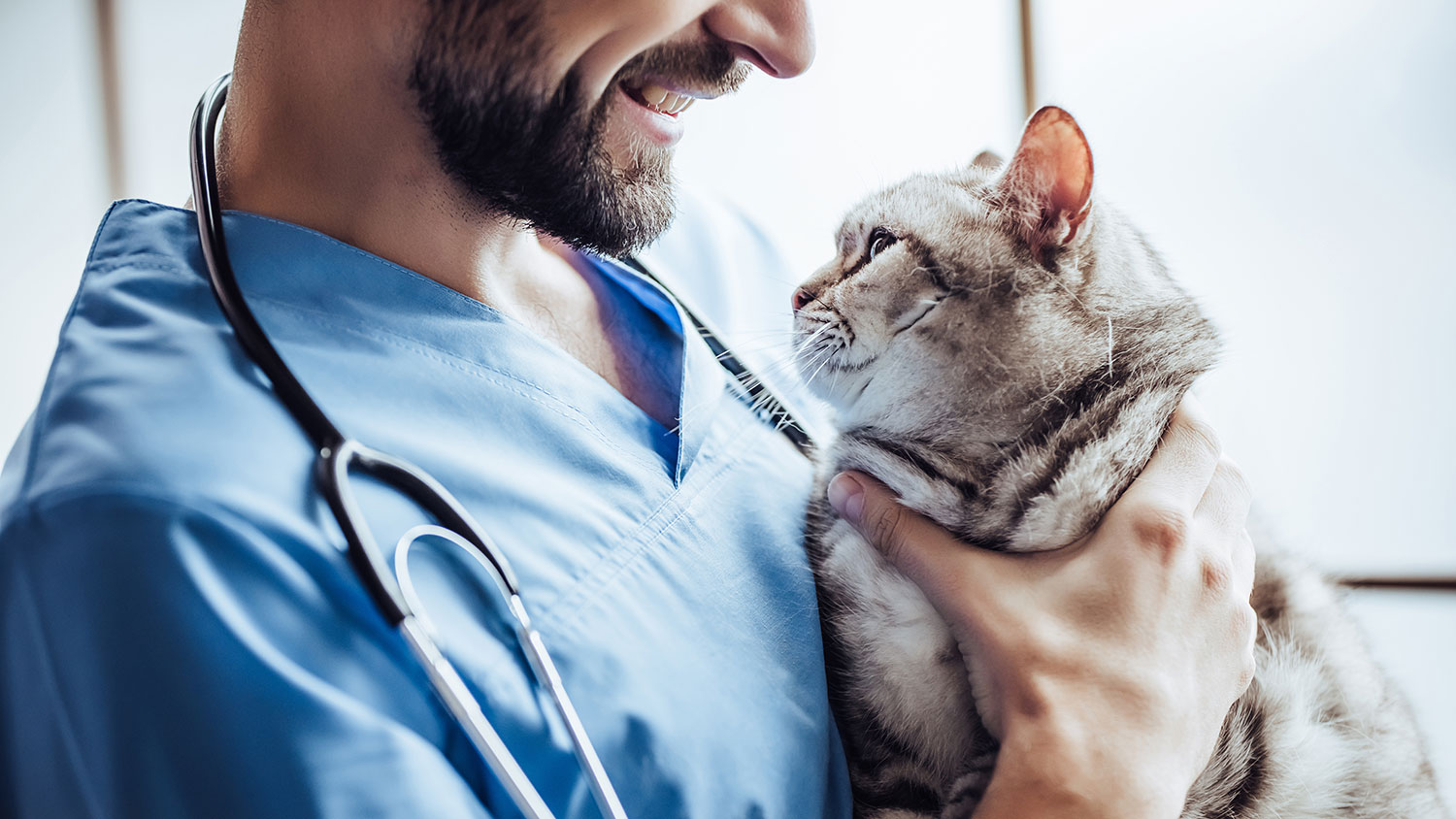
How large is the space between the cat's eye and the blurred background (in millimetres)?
249

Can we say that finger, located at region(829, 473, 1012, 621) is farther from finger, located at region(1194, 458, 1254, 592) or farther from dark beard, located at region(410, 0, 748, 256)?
dark beard, located at region(410, 0, 748, 256)

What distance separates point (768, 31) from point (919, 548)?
0.48 metres

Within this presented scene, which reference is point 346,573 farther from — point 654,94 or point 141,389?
point 654,94

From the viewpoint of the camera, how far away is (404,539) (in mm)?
529

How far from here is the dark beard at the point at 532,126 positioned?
67 cm

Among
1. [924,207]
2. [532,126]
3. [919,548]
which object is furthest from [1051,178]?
[532,126]

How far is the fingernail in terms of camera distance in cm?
81

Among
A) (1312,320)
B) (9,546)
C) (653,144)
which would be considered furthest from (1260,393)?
(9,546)

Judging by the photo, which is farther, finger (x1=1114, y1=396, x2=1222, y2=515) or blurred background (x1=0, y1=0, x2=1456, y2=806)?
blurred background (x1=0, y1=0, x2=1456, y2=806)

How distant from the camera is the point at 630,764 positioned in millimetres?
585

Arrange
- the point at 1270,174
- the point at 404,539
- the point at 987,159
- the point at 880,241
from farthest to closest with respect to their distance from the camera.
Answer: the point at 1270,174 → the point at 987,159 → the point at 880,241 → the point at 404,539

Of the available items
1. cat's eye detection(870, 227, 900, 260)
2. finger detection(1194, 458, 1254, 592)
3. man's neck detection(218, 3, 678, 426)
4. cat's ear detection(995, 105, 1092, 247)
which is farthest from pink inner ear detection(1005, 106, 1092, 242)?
man's neck detection(218, 3, 678, 426)

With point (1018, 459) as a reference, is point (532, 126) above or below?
above

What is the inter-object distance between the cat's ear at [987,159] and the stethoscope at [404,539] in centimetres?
77
